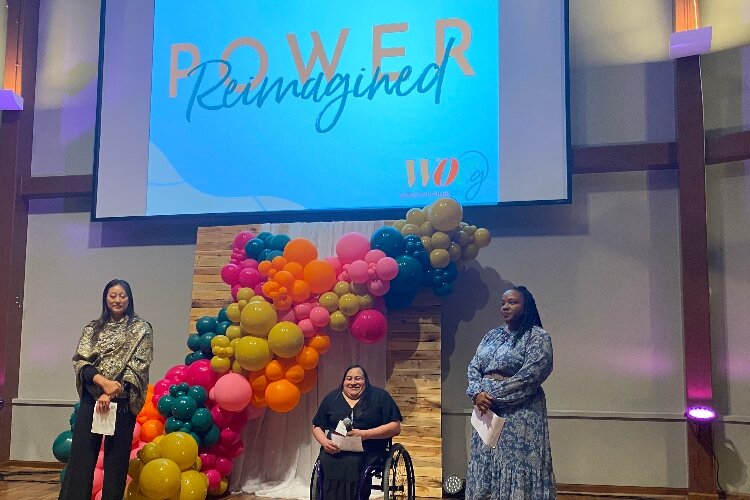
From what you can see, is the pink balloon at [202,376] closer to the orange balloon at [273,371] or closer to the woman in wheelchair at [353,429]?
the orange balloon at [273,371]

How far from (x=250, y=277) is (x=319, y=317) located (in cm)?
52

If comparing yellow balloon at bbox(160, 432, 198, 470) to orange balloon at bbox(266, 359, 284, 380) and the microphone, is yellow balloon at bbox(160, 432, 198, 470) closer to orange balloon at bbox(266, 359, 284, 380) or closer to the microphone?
orange balloon at bbox(266, 359, 284, 380)

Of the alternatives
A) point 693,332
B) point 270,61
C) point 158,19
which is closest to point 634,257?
point 693,332

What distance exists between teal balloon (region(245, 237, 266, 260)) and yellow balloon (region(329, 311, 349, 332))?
2.13 ft

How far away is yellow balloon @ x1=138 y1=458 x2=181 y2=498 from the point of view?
158 inches

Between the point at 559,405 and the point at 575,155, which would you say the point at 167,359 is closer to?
the point at 559,405

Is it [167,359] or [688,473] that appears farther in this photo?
[167,359]

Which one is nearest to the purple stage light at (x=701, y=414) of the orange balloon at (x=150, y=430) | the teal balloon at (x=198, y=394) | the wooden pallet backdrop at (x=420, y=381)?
the wooden pallet backdrop at (x=420, y=381)

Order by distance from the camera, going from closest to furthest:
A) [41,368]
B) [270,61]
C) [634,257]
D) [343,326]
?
[343,326]
[634,257]
[270,61]
[41,368]

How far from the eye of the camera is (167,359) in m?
5.78

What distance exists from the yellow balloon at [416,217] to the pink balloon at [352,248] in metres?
0.33

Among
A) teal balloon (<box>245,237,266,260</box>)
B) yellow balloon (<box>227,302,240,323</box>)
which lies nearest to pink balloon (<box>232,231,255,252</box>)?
teal balloon (<box>245,237,266,260</box>)

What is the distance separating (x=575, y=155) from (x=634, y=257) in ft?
2.64

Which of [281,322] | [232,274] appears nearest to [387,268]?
[281,322]
